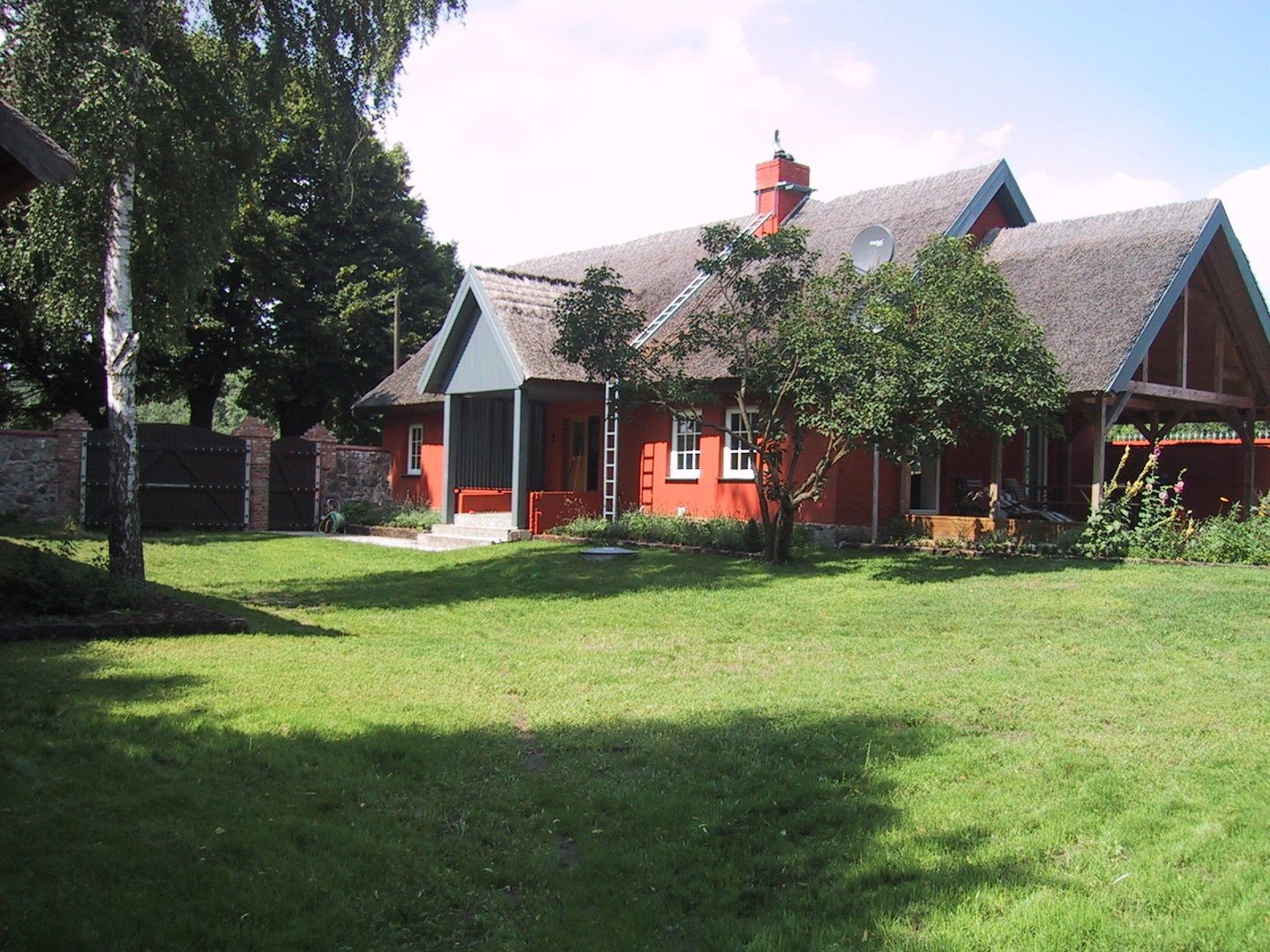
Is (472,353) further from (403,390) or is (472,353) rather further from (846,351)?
(846,351)

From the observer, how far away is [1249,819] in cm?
491

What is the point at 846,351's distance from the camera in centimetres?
1416

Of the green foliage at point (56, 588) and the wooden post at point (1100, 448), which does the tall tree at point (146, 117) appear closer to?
the green foliage at point (56, 588)

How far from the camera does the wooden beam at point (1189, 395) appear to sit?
685 inches

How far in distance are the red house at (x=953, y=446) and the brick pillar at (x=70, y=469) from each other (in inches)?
273

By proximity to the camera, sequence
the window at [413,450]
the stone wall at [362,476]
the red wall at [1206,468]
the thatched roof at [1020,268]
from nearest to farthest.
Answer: the thatched roof at [1020,268], the red wall at [1206,468], the stone wall at [362,476], the window at [413,450]

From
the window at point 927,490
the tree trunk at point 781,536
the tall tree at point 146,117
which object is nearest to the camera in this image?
the tall tree at point 146,117

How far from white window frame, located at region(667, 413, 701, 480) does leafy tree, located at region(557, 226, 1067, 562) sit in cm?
344

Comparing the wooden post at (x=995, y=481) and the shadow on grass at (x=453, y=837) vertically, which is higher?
the wooden post at (x=995, y=481)

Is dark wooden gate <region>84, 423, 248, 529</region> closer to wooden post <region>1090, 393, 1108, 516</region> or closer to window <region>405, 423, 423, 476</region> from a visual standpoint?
window <region>405, 423, 423, 476</region>

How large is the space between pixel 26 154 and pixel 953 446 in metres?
15.9

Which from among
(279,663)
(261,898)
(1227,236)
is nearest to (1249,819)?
(261,898)

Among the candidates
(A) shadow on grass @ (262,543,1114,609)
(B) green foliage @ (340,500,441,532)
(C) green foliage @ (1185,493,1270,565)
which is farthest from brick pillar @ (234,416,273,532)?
(C) green foliage @ (1185,493,1270,565)

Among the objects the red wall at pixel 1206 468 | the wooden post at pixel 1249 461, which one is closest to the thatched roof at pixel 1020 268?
the wooden post at pixel 1249 461
